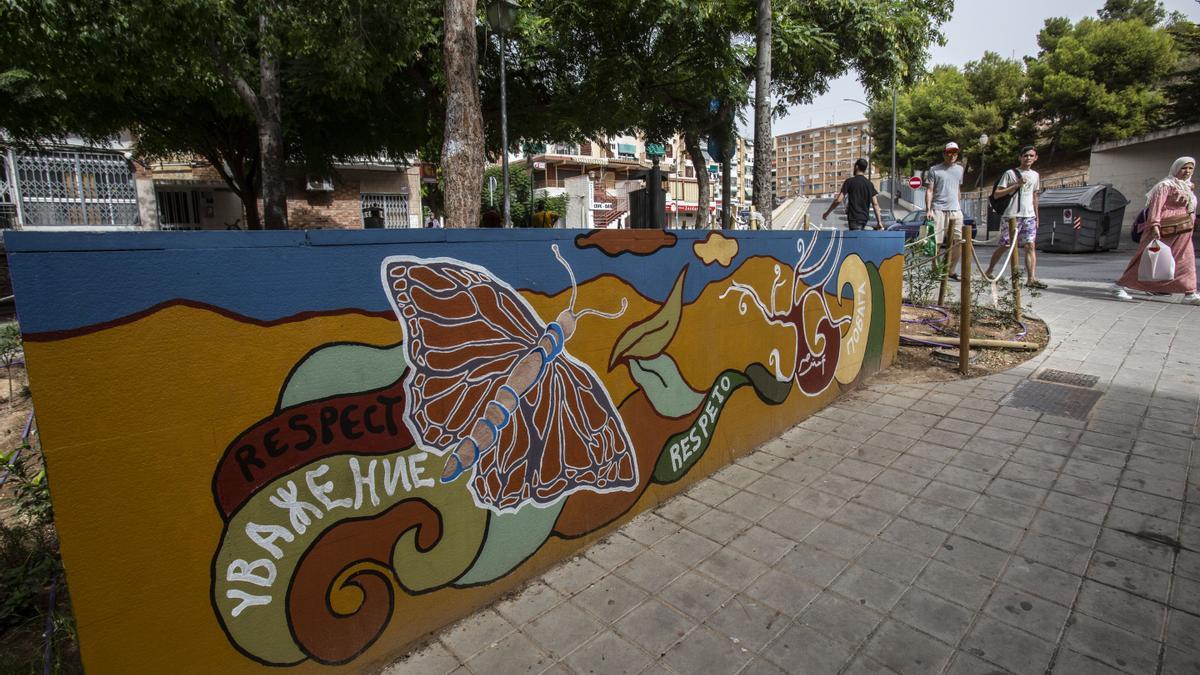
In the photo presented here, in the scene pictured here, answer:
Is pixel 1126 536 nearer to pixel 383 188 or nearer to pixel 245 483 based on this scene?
pixel 245 483

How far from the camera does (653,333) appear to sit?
332cm

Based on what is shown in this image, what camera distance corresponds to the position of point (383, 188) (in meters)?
25.0

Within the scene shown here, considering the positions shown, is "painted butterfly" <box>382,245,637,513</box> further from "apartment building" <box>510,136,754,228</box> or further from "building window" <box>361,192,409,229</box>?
"apartment building" <box>510,136,754,228</box>

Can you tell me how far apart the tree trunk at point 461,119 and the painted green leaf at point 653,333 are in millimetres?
3727

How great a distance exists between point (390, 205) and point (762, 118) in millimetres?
21182

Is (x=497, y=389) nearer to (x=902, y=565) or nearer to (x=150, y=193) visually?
(x=902, y=565)

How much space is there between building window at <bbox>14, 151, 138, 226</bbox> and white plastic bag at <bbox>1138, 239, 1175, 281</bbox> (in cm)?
2500

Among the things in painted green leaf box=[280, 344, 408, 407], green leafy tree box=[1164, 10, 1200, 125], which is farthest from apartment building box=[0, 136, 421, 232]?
green leafy tree box=[1164, 10, 1200, 125]

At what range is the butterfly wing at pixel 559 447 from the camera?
2590 millimetres

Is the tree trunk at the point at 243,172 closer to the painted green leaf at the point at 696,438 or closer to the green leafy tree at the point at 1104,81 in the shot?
the painted green leaf at the point at 696,438

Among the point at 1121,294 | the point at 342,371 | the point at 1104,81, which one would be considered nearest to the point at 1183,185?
the point at 1121,294

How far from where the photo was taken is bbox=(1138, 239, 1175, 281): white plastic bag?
796cm

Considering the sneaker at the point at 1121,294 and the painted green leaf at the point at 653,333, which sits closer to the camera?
the painted green leaf at the point at 653,333

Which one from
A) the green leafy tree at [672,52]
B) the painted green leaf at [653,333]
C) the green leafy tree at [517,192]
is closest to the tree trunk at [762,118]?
the green leafy tree at [672,52]
